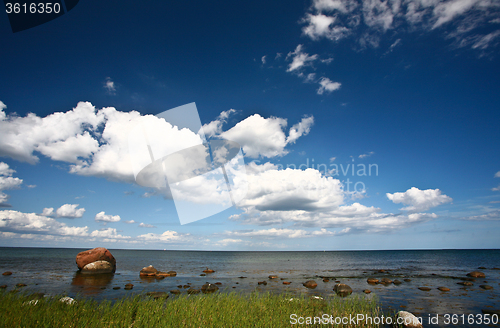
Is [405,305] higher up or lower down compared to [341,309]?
lower down

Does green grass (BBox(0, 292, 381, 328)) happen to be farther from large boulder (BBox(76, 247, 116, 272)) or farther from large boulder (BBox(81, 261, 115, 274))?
large boulder (BBox(76, 247, 116, 272))

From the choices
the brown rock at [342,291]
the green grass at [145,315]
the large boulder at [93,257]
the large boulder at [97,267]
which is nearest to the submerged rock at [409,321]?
the green grass at [145,315]

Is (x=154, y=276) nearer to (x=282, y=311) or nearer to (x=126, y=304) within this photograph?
(x=126, y=304)

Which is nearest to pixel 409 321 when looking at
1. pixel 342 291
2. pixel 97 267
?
pixel 342 291

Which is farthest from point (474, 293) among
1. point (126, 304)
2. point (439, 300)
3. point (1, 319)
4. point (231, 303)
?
point (1, 319)

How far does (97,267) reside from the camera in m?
Answer: 33.9

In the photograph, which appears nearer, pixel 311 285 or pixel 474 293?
pixel 474 293

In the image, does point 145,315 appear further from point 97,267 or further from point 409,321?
point 97,267

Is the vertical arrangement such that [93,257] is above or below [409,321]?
below

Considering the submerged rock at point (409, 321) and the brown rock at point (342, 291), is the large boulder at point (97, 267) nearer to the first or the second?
the brown rock at point (342, 291)

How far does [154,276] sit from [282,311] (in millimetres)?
29580

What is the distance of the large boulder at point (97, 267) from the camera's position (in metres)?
33.4

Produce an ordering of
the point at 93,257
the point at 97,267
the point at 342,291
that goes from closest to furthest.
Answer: the point at 342,291 < the point at 97,267 < the point at 93,257

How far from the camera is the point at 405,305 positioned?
1792 cm
